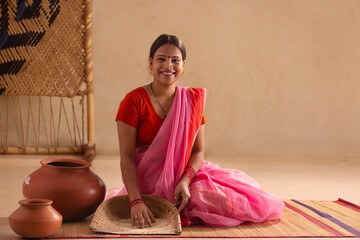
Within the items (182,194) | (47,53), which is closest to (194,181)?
(182,194)

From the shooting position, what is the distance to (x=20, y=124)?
398 centimetres

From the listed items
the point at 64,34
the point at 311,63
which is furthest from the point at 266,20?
the point at 64,34

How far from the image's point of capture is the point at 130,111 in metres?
2.13

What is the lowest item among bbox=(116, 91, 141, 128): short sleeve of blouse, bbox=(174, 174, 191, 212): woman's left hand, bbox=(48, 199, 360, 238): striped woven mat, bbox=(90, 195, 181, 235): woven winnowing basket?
bbox=(48, 199, 360, 238): striped woven mat

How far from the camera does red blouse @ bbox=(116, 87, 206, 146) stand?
6.98 feet

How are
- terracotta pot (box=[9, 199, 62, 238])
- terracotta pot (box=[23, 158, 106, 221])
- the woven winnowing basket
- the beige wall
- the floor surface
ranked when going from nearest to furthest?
terracotta pot (box=[9, 199, 62, 238]), the woven winnowing basket, terracotta pot (box=[23, 158, 106, 221]), the floor surface, the beige wall

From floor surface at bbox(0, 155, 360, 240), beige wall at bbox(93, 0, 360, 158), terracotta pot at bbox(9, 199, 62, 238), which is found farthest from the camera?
beige wall at bbox(93, 0, 360, 158)

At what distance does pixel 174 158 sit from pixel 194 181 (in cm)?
14

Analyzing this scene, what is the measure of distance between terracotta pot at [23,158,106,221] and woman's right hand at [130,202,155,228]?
23 cm

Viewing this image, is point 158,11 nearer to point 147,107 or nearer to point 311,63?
point 311,63

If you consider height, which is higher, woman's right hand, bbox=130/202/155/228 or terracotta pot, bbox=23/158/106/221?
terracotta pot, bbox=23/158/106/221

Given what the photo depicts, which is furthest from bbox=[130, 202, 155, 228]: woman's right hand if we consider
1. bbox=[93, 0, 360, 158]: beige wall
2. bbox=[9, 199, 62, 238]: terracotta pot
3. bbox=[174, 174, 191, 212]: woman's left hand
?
bbox=[93, 0, 360, 158]: beige wall

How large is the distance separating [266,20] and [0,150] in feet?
8.17

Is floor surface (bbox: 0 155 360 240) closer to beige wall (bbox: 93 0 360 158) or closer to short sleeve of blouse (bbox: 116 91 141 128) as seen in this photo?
beige wall (bbox: 93 0 360 158)
